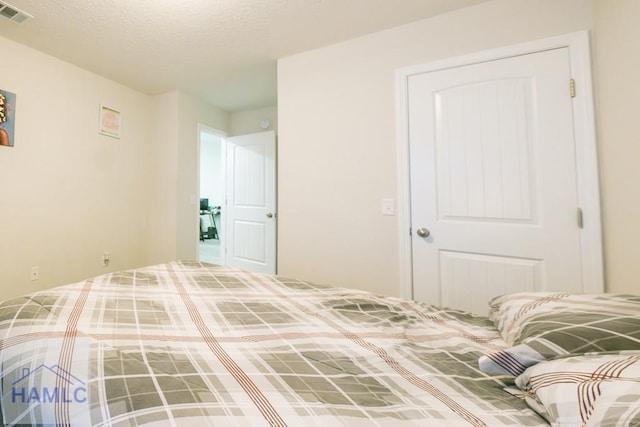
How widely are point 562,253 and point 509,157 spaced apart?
2.05ft

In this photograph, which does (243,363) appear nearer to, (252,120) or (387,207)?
(387,207)

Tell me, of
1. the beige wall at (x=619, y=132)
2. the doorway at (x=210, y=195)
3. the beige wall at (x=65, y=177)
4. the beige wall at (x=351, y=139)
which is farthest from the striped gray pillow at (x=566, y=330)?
the doorway at (x=210, y=195)

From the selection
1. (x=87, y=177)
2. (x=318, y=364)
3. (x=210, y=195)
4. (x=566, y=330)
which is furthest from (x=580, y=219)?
(x=210, y=195)

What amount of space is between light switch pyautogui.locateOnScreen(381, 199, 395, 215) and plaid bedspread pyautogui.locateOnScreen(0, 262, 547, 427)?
34.9 inches

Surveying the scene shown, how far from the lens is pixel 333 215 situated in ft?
7.43

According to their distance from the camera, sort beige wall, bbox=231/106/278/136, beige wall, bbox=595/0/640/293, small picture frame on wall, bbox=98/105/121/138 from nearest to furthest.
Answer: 1. beige wall, bbox=595/0/640/293
2. small picture frame on wall, bbox=98/105/121/138
3. beige wall, bbox=231/106/278/136

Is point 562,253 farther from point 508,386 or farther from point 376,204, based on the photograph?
point 508,386

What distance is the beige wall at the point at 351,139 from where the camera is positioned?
73.9 inches

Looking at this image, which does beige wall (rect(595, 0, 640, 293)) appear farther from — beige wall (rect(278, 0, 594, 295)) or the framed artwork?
the framed artwork

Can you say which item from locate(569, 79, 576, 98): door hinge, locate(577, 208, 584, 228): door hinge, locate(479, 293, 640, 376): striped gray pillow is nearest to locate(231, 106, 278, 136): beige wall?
locate(569, 79, 576, 98): door hinge

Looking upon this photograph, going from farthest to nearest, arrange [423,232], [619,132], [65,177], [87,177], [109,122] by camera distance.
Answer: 1. [109,122]
2. [87,177]
3. [65,177]
4. [423,232]
5. [619,132]

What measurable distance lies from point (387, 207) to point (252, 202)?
83.9 inches

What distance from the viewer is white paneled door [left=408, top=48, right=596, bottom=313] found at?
1.59 meters

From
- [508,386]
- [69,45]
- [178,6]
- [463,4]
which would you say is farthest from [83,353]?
[69,45]
